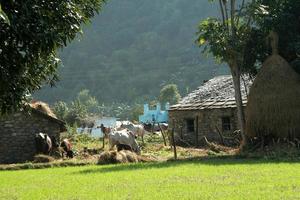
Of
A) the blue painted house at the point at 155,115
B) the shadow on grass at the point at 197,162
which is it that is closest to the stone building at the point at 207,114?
the shadow on grass at the point at 197,162

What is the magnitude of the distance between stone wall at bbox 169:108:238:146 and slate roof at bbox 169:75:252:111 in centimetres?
40

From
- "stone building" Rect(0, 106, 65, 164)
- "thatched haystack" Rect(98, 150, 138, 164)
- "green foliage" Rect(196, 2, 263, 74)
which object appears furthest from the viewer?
"stone building" Rect(0, 106, 65, 164)

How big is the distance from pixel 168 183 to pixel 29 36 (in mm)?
Result: 7267

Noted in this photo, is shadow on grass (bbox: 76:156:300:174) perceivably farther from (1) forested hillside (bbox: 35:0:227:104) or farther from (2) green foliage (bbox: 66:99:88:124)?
(1) forested hillside (bbox: 35:0:227:104)

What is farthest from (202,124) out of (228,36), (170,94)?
(170,94)

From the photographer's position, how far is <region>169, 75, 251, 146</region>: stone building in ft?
125

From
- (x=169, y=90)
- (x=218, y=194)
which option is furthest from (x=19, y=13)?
(x=169, y=90)

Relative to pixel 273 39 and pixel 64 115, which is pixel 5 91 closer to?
pixel 273 39

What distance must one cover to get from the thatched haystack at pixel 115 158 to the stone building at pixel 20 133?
695cm

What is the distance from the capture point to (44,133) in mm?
31969

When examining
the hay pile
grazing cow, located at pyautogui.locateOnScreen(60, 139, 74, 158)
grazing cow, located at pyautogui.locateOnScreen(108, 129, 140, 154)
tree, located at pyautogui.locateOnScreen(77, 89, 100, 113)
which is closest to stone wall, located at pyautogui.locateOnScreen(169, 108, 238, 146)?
grazing cow, located at pyautogui.locateOnScreen(108, 129, 140, 154)

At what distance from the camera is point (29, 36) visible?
1125 cm

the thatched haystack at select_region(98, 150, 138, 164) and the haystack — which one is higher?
the haystack

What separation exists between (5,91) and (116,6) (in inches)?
5373
